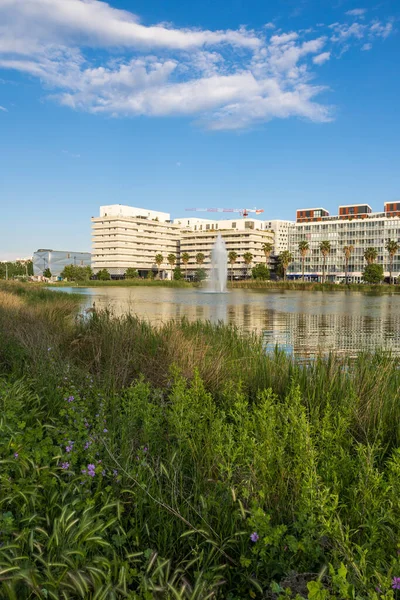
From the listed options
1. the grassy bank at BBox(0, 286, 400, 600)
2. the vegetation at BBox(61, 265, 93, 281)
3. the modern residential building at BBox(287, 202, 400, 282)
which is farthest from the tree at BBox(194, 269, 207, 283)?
the grassy bank at BBox(0, 286, 400, 600)

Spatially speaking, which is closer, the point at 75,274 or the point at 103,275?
the point at 75,274

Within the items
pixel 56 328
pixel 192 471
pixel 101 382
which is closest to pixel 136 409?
pixel 192 471

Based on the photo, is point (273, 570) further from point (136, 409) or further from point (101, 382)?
point (101, 382)

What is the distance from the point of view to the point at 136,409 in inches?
199

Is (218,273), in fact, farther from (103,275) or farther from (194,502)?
(194,502)

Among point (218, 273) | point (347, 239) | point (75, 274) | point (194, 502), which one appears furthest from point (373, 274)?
point (194, 502)

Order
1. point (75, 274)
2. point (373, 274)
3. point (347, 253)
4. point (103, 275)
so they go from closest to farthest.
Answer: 1. point (373, 274)
2. point (75, 274)
3. point (347, 253)
4. point (103, 275)

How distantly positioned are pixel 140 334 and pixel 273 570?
724 centimetres

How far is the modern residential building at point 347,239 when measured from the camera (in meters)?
172

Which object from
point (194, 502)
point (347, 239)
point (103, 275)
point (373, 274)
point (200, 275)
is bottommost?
point (194, 502)

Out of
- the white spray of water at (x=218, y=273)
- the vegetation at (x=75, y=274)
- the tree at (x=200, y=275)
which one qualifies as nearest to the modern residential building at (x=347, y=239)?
the tree at (x=200, y=275)

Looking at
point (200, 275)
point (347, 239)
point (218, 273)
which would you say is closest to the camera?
point (218, 273)

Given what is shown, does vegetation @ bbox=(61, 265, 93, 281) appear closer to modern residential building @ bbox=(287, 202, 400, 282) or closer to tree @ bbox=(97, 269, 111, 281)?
tree @ bbox=(97, 269, 111, 281)

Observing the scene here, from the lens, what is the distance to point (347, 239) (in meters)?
182
